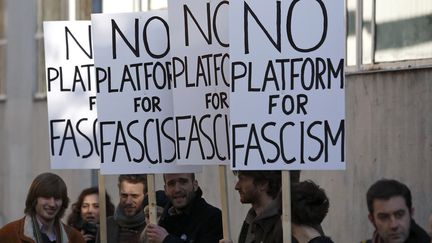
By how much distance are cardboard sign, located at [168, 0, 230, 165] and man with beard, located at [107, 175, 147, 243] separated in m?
1.37

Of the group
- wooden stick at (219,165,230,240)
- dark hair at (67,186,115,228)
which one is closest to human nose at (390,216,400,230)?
wooden stick at (219,165,230,240)

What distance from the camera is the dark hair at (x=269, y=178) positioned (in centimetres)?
885

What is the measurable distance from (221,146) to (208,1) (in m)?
0.93

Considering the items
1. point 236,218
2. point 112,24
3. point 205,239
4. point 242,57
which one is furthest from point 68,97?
point 236,218

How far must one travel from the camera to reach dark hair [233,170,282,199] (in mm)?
8852

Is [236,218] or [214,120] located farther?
[236,218]

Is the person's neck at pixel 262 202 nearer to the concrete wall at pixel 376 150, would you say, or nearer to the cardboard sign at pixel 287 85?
the cardboard sign at pixel 287 85

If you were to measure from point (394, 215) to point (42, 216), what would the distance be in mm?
2949

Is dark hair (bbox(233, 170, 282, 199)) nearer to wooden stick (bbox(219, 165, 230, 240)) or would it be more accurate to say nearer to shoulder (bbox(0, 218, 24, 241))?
wooden stick (bbox(219, 165, 230, 240))

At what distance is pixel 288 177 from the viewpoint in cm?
836

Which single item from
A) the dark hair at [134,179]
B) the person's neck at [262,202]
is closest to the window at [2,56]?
the dark hair at [134,179]

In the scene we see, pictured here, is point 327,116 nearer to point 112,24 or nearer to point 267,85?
point 267,85

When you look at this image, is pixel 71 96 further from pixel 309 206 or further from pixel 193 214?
pixel 309 206

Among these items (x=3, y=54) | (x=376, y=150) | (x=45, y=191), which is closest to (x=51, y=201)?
(x=45, y=191)
